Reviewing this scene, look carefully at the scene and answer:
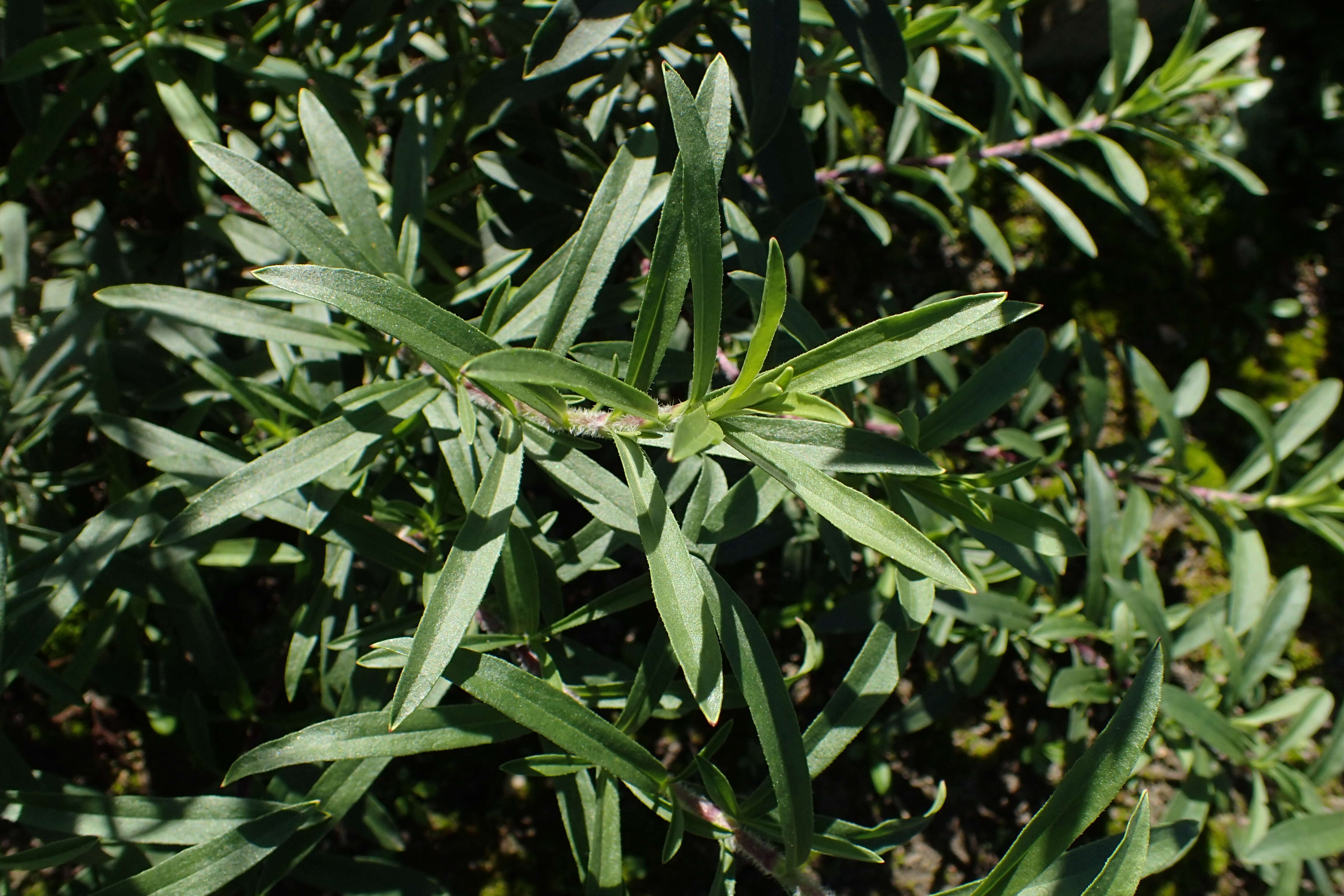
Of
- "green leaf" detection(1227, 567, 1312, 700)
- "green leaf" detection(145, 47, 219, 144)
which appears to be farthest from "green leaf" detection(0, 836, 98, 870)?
"green leaf" detection(1227, 567, 1312, 700)

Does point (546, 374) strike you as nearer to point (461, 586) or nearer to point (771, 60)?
point (461, 586)

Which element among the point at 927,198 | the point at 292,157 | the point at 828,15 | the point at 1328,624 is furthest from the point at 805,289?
the point at 1328,624

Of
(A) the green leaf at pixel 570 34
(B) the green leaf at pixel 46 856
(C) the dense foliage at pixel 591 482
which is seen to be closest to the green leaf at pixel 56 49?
(C) the dense foliage at pixel 591 482

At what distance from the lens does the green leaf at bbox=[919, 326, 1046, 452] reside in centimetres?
130

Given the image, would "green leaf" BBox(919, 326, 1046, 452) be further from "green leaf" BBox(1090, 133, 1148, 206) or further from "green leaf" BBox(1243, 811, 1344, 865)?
"green leaf" BBox(1243, 811, 1344, 865)

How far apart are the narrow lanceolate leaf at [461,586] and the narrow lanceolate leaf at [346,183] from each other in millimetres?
440

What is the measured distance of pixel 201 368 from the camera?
125 centimetres

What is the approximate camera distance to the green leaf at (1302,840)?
1631mm

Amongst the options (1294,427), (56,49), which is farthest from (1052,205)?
(56,49)

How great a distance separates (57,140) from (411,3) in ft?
2.35

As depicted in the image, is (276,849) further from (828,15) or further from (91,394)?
(828,15)

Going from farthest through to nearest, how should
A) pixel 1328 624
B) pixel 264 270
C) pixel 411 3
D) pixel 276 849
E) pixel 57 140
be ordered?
pixel 1328 624
pixel 411 3
pixel 57 140
pixel 276 849
pixel 264 270

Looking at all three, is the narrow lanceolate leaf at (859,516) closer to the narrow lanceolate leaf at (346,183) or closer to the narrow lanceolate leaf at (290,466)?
the narrow lanceolate leaf at (290,466)

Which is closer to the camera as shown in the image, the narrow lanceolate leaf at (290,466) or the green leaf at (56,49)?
the narrow lanceolate leaf at (290,466)
